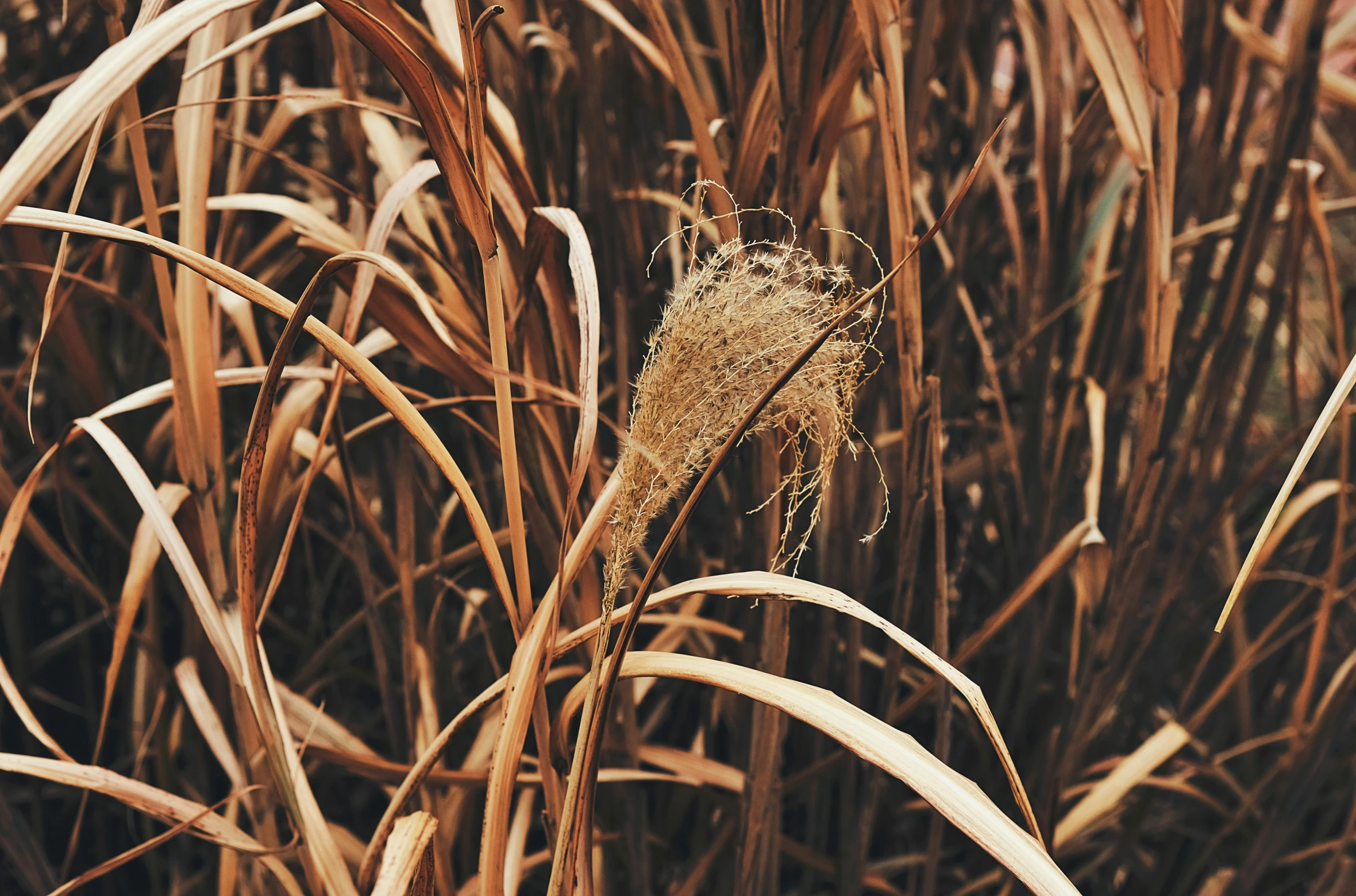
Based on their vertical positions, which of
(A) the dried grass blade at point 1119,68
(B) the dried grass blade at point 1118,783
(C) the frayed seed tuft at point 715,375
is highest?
(A) the dried grass blade at point 1119,68

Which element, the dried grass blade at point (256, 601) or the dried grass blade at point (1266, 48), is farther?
the dried grass blade at point (1266, 48)

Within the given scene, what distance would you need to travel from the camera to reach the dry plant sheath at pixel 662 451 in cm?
25

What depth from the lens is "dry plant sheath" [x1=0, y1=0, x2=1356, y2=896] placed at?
251mm

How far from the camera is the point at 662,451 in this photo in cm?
23

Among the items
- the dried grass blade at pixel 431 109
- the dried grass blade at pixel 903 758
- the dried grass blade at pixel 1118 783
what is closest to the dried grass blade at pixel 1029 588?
the dried grass blade at pixel 1118 783

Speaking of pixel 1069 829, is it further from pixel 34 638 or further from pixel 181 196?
pixel 34 638

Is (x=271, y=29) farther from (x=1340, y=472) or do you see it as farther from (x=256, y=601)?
(x=1340, y=472)

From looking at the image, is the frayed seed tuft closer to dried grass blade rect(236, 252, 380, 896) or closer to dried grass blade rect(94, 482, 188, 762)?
dried grass blade rect(236, 252, 380, 896)

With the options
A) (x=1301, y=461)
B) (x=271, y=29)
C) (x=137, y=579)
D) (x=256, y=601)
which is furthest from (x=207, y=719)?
(x=1301, y=461)

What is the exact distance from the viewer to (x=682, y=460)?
24 cm

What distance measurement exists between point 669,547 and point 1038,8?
62cm

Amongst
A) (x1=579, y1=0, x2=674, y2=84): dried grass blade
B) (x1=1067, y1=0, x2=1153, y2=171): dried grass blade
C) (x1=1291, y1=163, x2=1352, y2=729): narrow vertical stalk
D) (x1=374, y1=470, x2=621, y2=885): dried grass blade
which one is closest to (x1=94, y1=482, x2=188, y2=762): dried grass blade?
(x1=374, y1=470, x2=621, y2=885): dried grass blade

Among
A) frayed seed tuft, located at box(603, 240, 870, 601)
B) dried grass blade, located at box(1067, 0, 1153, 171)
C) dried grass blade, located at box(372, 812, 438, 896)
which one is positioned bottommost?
dried grass blade, located at box(372, 812, 438, 896)

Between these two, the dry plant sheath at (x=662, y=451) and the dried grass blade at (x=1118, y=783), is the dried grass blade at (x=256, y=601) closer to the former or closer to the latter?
the dry plant sheath at (x=662, y=451)
